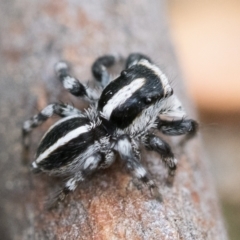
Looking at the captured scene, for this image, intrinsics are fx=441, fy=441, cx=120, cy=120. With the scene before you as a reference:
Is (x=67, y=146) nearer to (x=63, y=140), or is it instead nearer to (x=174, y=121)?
(x=63, y=140)

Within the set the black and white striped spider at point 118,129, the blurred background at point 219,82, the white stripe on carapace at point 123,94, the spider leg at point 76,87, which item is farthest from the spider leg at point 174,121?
the blurred background at point 219,82

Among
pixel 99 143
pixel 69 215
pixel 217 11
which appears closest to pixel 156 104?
pixel 99 143

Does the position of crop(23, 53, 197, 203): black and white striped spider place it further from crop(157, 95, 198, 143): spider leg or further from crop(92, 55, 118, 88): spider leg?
crop(92, 55, 118, 88): spider leg

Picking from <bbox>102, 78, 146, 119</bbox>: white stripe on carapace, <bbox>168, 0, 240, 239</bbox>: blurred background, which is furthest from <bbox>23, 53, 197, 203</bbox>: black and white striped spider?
<bbox>168, 0, 240, 239</bbox>: blurred background

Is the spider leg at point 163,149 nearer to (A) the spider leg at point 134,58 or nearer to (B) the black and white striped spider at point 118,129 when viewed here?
(B) the black and white striped spider at point 118,129

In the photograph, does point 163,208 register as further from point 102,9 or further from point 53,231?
point 102,9

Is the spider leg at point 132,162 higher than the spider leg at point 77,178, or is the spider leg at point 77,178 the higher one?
the spider leg at point 77,178
